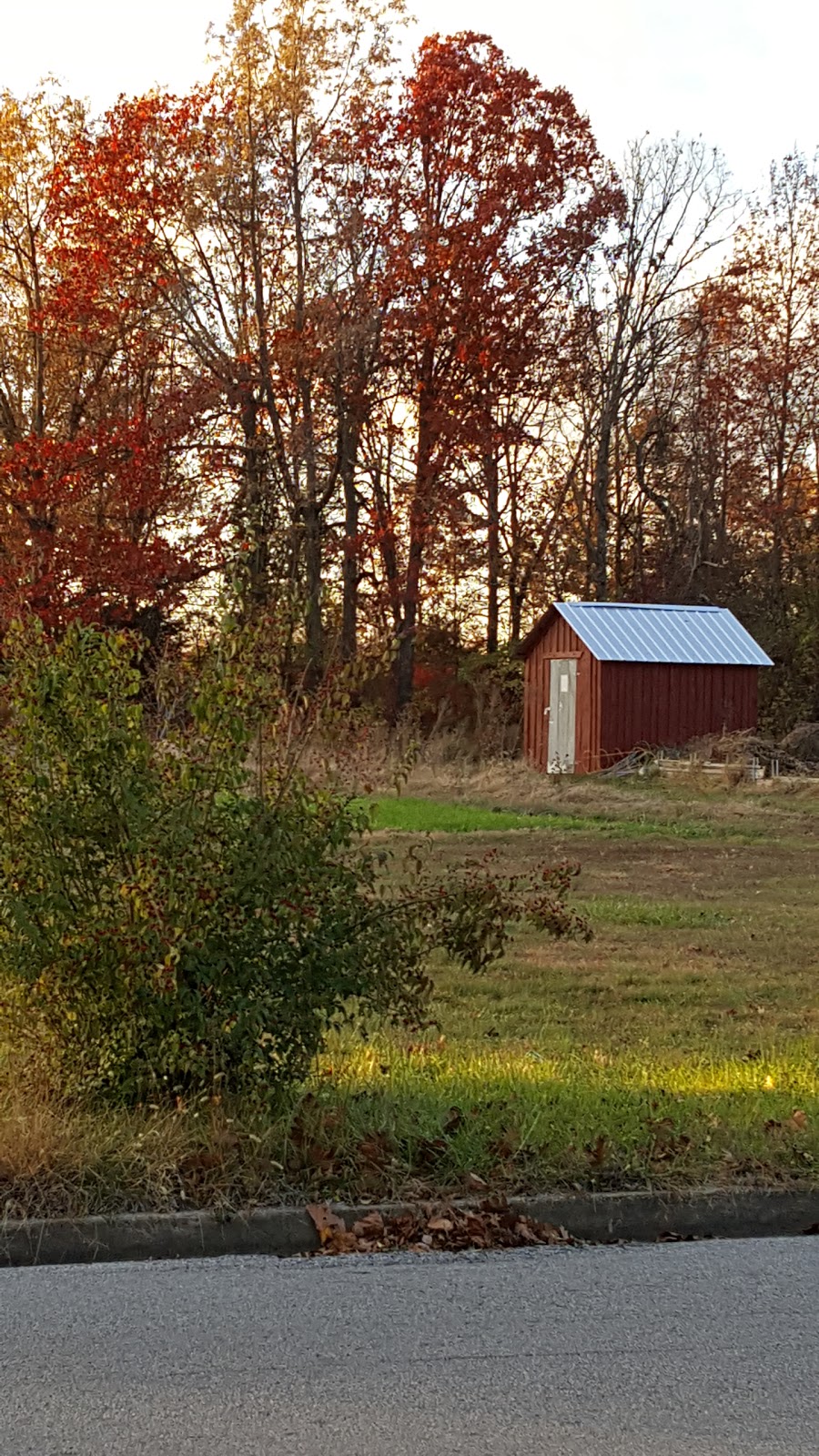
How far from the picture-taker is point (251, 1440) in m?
3.82

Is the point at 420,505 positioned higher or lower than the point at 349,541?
higher

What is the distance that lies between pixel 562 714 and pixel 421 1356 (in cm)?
3184

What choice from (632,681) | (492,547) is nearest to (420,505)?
(492,547)

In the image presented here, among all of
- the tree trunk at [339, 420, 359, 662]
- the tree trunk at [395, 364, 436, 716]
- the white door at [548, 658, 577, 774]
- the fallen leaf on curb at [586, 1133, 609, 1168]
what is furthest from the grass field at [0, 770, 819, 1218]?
the tree trunk at [395, 364, 436, 716]

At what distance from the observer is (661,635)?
3591cm

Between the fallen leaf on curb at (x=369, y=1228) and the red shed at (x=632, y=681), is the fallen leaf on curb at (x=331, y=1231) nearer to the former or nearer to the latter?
the fallen leaf on curb at (x=369, y=1228)

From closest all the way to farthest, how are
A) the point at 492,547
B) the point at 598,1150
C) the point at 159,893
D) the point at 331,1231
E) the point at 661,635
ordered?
the point at 331,1231, the point at 598,1150, the point at 159,893, the point at 661,635, the point at 492,547

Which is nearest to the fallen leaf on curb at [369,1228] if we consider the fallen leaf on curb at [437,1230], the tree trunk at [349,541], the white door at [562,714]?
the fallen leaf on curb at [437,1230]

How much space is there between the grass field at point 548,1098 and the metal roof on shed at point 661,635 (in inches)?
788

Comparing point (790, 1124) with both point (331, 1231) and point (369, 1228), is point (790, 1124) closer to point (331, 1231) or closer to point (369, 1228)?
point (369, 1228)

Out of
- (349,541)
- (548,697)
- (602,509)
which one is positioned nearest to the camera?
(548,697)

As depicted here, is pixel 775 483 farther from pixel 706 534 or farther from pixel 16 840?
pixel 16 840

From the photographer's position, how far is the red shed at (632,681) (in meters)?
34.2

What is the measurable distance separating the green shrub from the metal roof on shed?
28336 millimetres
